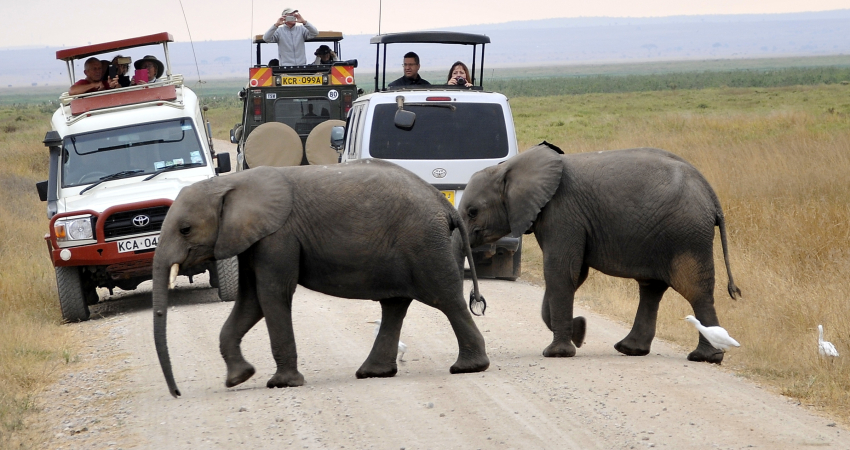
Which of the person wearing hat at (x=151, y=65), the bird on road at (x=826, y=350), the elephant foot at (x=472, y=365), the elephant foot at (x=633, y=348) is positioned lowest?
the elephant foot at (x=633, y=348)

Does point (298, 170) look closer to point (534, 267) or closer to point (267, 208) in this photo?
point (267, 208)

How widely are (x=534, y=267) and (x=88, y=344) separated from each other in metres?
6.31

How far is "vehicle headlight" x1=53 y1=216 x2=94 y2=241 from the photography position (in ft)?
33.8

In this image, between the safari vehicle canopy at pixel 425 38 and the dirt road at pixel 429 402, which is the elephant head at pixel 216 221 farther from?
the safari vehicle canopy at pixel 425 38

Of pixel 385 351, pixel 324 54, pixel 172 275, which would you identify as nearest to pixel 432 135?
pixel 385 351

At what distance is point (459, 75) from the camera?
13281 millimetres

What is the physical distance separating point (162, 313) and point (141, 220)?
4317 millimetres

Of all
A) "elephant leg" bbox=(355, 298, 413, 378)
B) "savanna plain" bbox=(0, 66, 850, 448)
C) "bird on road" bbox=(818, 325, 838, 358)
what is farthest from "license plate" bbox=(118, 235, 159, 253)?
"bird on road" bbox=(818, 325, 838, 358)

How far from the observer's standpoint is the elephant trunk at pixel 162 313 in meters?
6.16

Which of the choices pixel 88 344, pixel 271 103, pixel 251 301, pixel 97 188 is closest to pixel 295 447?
pixel 251 301

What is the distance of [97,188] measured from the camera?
36.5 ft

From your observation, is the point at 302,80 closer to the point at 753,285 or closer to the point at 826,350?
the point at 753,285

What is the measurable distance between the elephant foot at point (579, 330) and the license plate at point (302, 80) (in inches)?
442

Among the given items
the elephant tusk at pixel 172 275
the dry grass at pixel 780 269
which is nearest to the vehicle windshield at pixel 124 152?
the dry grass at pixel 780 269
